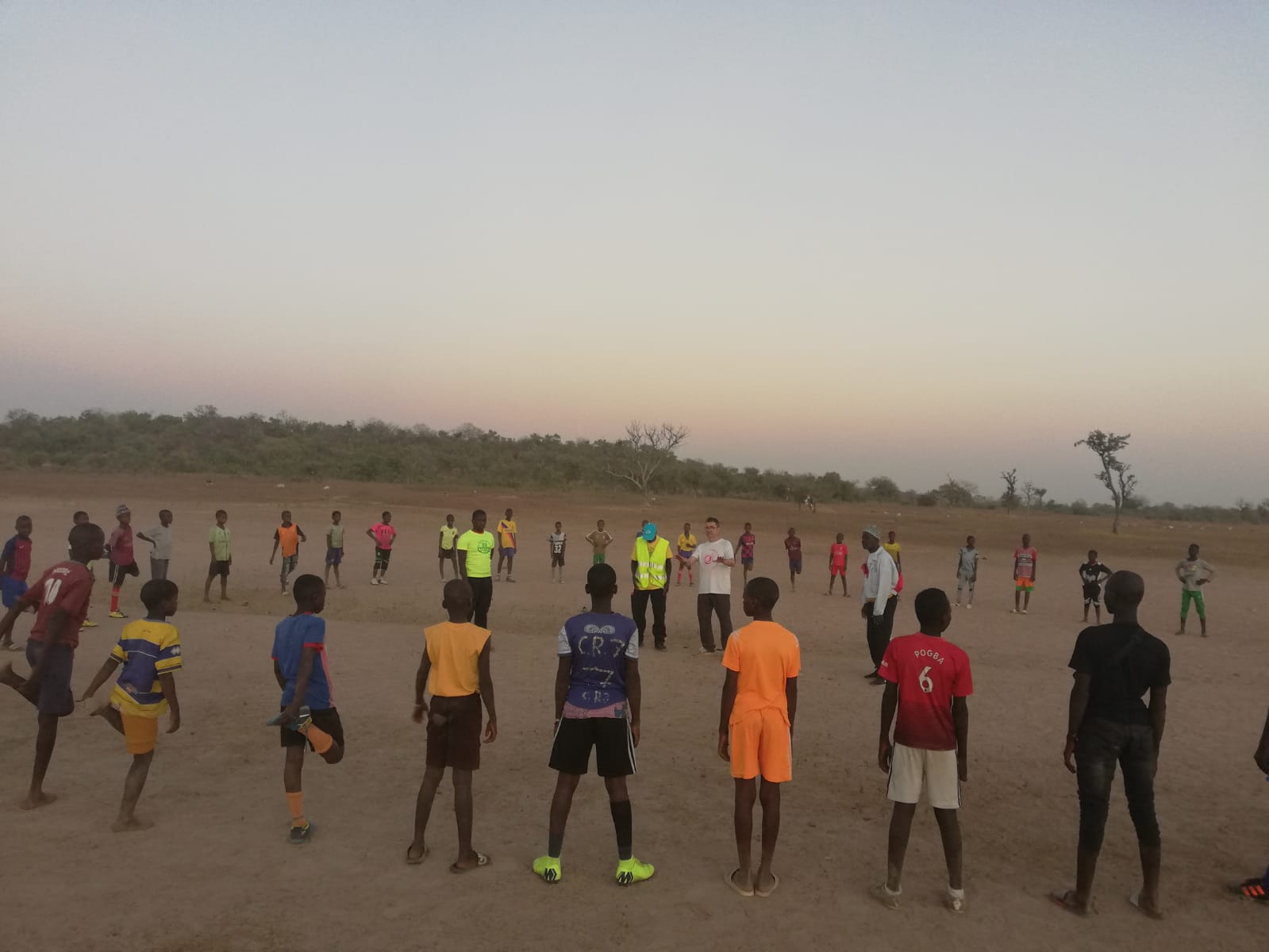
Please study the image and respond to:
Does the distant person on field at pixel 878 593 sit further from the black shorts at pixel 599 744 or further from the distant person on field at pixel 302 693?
the distant person on field at pixel 302 693

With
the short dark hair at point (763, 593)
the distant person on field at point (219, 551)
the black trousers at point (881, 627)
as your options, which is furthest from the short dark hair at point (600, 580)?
the distant person on field at point (219, 551)

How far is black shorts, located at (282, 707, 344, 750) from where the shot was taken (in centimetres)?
530

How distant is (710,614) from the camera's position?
11.9 meters

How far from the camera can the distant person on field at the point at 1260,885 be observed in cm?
490

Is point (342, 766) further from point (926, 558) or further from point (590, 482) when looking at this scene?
point (590, 482)

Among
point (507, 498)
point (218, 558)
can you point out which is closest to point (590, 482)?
point (507, 498)

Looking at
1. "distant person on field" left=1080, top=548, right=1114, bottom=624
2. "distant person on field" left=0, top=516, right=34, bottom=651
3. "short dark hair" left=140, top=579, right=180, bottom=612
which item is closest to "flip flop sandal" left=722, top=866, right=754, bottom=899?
"short dark hair" left=140, top=579, right=180, bottom=612

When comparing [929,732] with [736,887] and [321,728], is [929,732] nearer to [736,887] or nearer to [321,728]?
[736,887]

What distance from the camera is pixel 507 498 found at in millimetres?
43812

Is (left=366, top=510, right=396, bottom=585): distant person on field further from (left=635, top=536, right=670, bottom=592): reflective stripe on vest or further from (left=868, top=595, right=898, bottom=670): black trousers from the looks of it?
(left=868, top=595, right=898, bottom=670): black trousers

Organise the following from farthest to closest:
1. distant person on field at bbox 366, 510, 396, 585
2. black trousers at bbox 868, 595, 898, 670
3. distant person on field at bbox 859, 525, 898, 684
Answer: distant person on field at bbox 366, 510, 396, 585 < black trousers at bbox 868, 595, 898, 670 < distant person on field at bbox 859, 525, 898, 684

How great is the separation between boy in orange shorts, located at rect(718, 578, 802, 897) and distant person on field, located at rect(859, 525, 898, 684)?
527 cm

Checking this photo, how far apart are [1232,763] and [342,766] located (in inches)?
317

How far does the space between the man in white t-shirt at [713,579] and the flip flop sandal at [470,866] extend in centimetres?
643
